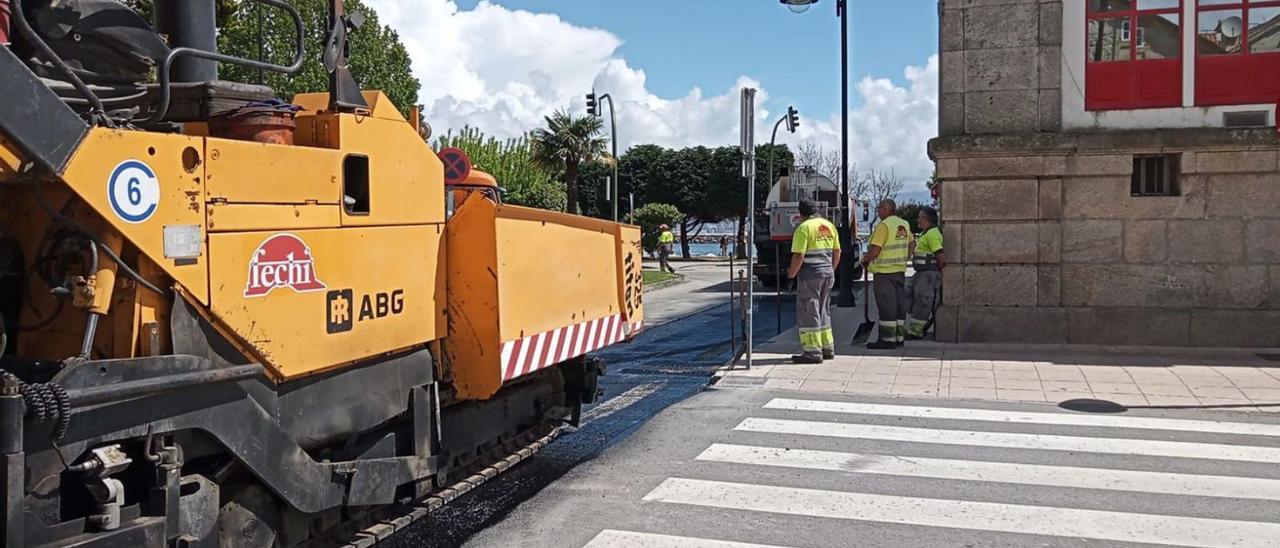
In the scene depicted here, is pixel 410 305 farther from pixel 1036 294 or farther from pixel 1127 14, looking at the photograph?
pixel 1127 14

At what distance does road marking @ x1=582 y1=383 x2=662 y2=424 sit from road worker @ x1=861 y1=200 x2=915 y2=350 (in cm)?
347

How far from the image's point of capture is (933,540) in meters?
5.38

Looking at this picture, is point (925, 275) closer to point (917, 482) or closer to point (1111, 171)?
point (1111, 171)

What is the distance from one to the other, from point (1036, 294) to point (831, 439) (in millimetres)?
5603

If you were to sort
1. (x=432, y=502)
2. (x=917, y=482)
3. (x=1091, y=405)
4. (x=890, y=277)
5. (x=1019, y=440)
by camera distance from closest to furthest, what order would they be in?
(x=432, y=502), (x=917, y=482), (x=1019, y=440), (x=1091, y=405), (x=890, y=277)

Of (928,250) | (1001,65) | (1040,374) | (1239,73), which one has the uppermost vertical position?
(1001,65)

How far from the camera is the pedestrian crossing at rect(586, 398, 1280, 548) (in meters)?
5.50

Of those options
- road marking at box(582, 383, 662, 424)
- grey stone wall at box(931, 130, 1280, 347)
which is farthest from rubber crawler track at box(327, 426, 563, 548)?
grey stone wall at box(931, 130, 1280, 347)

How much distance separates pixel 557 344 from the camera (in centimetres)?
631

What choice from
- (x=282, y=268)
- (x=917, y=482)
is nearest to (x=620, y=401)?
(x=917, y=482)

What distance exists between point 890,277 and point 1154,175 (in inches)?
133

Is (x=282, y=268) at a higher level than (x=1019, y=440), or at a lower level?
higher

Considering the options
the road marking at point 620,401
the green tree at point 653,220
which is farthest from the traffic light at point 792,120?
the road marking at point 620,401

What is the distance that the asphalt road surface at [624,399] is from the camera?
586 cm
